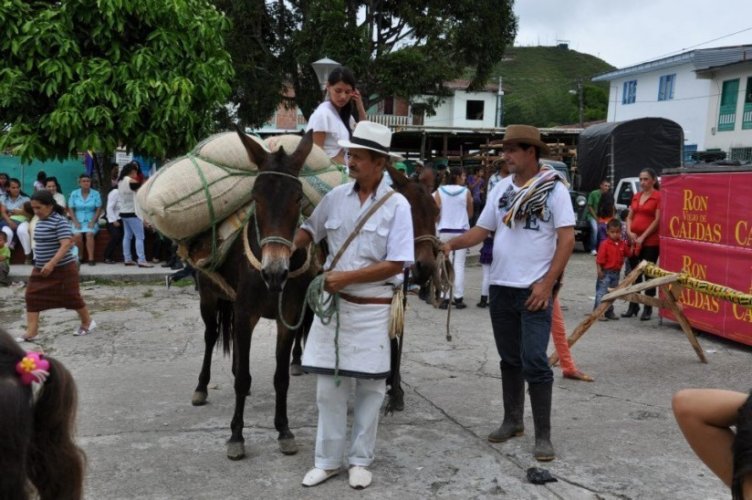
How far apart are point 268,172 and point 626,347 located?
5.06 meters

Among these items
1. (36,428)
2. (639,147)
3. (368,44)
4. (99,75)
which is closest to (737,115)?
(639,147)

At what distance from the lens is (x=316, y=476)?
3.81 metres

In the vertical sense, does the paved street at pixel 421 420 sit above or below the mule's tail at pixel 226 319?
below

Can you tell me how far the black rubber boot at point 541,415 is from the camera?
4195mm

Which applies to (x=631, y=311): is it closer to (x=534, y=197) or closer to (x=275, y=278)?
(x=534, y=197)

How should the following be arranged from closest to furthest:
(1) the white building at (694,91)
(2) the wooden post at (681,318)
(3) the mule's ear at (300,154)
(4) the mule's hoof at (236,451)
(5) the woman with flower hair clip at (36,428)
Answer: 1. (5) the woman with flower hair clip at (36,428)
2. (3) the mule's ear at (300,154)
3. (4) the mule's hoof at (236,451)
4. (2) the wooden post at (681,318)
5. (1) the white building at (694,91)

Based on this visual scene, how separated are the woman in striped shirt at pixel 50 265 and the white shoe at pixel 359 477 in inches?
178

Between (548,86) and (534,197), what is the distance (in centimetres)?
9049

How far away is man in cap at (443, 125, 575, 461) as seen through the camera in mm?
4172

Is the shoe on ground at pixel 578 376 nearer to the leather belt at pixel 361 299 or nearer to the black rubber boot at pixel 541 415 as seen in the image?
the black rubber boot at pixel 541 415

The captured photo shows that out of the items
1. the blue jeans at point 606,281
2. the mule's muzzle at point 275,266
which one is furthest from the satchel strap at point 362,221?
the blue jeans at point 606,281

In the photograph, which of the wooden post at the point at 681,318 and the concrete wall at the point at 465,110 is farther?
the concrete wall at the point at 465,110

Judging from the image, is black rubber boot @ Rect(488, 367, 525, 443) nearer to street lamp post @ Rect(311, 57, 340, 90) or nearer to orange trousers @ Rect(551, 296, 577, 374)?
orange trousers @ Rect(551, 296, 577, 374)

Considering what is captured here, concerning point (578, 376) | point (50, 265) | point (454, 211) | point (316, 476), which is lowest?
point (578, 376)
